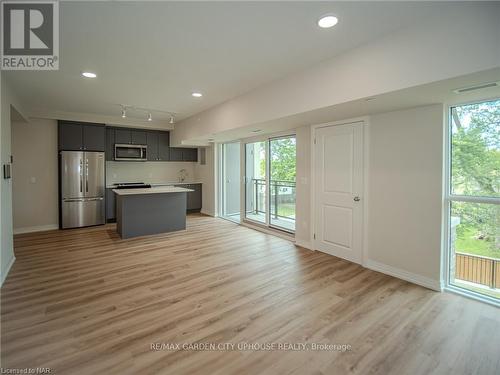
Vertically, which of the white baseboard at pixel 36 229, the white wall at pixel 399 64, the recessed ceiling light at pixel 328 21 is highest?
the recessed ceiling light at pixel 328 21

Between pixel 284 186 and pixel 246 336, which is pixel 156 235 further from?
pixel 246 336

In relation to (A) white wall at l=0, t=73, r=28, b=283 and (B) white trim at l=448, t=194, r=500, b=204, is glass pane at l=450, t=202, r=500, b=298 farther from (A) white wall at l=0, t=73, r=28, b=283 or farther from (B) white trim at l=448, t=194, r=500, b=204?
(A) white wall at l=0, t=73, r=28, b=283

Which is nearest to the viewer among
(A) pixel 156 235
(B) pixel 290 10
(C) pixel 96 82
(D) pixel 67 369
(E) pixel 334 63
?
(D) pixel 67 369

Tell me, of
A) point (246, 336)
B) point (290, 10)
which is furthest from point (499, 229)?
point (290, 10)

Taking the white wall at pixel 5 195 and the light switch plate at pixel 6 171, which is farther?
the light switch plate at pixel 6 171

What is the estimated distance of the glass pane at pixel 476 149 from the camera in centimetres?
266

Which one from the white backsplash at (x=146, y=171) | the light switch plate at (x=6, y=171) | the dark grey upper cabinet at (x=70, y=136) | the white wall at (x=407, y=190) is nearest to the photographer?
→ the white wall at (x=407, y=190)

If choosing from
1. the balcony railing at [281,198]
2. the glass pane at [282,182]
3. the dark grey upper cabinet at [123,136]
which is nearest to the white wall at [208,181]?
the balcony railing at [281,198]

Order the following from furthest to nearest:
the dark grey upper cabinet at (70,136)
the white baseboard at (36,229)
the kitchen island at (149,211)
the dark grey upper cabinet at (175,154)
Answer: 1. the dark grey upper cabinet at (175,154)
2. the dark grey upper cabinet at (70,136)
3. the white baseboard at (36,229)
4. the kitchen island at (149,211)

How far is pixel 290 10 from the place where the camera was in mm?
2059

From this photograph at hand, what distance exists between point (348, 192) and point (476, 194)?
1459 millimetres

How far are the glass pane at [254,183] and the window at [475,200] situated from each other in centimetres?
385

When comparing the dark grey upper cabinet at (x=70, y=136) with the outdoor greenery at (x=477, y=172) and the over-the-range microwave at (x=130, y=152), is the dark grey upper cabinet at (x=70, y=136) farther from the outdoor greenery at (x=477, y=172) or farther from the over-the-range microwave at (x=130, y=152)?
the outdoor greenery at (x=477, y=172)

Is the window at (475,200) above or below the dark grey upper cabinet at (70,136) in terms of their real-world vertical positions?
below
